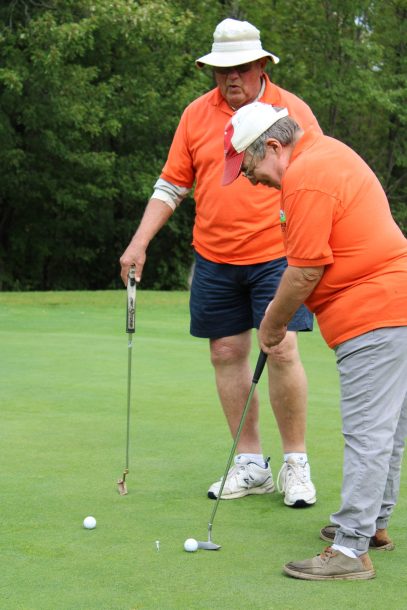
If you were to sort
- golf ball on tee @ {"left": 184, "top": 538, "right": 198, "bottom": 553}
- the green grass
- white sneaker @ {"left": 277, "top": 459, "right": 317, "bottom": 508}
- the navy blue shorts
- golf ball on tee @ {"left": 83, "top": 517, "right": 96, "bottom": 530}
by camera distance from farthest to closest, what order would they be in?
the navy blue shorts < white sneaker @ {"left": 277, "top": 459, "right": 317, "bottom": 508} < golf ball on tee @ {"left": 83, "top": 517, "right": 96, "bottom": 530} < golf ball on tee @ {"left": 184, "top": 538, "right": 198, "bottom": 553} < the green grass

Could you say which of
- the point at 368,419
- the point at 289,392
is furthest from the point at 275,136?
the point at 289,392

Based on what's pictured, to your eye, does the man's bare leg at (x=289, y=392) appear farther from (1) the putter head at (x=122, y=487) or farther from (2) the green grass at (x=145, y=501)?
(1) the putter head at (x=122, y=487)

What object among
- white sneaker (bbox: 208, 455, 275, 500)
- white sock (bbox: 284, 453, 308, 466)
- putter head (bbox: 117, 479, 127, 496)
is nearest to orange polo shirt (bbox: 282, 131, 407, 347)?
white sock (bbox: 284, 453, 308, 466)

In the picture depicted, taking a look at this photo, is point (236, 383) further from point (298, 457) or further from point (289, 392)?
point (298, 457)

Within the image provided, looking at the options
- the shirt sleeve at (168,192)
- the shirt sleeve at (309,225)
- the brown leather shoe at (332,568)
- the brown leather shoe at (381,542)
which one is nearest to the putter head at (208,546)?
the brown leather shoe at (332,568)

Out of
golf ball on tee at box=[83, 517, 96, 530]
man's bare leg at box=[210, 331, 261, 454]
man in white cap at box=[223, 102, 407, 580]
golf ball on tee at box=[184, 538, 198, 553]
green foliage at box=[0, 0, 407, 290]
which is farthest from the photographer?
green foliage at box=[0, 0, 407, 290]

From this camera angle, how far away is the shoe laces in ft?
14.7

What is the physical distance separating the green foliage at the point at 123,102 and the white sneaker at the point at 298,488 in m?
17.0

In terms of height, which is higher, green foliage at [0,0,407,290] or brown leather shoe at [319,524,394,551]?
brown leather shoe at [319,524,394,551]

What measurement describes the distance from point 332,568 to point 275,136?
1425 mm

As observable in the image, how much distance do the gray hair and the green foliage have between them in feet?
57.5

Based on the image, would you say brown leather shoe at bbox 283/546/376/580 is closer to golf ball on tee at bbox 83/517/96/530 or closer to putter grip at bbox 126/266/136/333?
golf ball on tee at bbox 83/517/96/530

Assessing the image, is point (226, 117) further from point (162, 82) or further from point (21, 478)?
point (162, 82)

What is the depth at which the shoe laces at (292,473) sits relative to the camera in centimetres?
449
